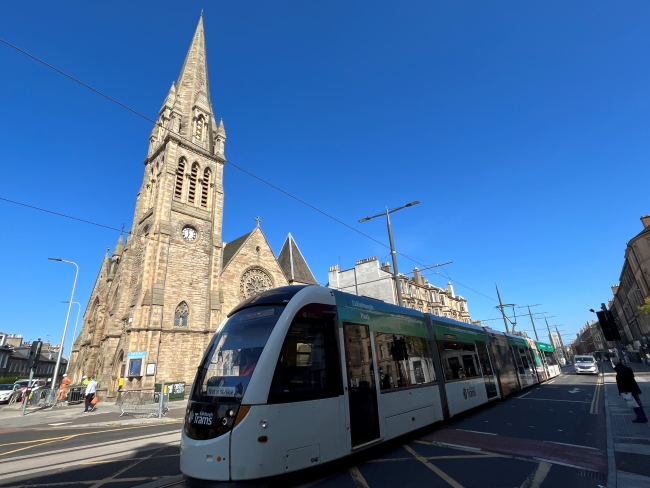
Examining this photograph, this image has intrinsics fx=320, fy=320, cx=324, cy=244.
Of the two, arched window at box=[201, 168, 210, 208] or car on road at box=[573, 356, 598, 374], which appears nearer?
car on road at box=[573, 356, 598, 374]

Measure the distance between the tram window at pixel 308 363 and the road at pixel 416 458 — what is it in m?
1.11

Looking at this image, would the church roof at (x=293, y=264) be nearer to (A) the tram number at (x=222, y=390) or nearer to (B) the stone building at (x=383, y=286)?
(B) the stone building at (x=383, y=286)

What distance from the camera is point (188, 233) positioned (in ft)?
91.4

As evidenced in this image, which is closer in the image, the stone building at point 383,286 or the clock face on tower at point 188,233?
the clock face on tower at point 188,233

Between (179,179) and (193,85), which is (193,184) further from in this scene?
(193,85)

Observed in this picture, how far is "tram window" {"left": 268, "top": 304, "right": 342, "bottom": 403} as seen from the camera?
15.2 ft

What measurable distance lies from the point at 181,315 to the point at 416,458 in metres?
22.8

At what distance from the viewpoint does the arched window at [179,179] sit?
2853 centimetres

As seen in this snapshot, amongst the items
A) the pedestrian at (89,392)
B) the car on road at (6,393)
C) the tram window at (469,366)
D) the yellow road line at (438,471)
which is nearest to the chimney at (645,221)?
the tram window at (469,366)

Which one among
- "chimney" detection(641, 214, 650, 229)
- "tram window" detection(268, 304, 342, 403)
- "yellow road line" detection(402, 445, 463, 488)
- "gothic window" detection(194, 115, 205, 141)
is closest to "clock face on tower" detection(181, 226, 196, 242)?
"gothic window" detection(194, 115, 205, 141)

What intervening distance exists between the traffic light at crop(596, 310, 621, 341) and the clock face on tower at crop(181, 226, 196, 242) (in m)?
27.1

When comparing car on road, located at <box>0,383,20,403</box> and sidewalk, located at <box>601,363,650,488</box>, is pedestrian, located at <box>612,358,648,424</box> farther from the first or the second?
car on road, located at <box>0,383,20,403</box>

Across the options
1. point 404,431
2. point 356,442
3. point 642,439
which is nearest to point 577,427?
point 642,439

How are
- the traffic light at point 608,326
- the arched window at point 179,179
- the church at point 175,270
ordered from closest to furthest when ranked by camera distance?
the traffic light at point 608,326
the church at point 175,270
the arched window at point 179,179
